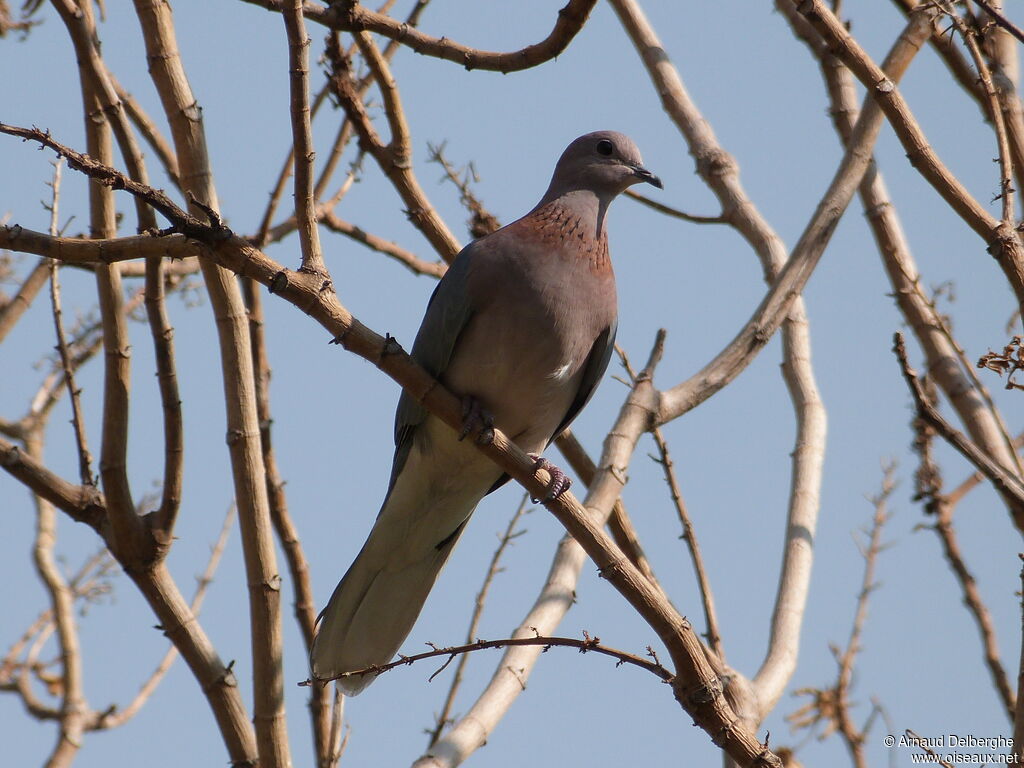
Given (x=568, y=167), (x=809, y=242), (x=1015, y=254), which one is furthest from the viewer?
Answer: (x=568, y=167)

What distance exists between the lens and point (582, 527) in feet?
10.6

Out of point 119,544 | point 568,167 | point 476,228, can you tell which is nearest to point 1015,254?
point 568,167

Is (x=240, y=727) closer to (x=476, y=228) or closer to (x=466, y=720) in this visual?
(x=466, y=720)

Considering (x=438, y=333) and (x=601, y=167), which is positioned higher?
(x=601, y=167)

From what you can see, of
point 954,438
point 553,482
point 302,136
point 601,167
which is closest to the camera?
point 954,438

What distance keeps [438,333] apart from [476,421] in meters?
0.68

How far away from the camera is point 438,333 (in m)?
4.29

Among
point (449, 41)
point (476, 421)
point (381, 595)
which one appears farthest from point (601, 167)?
point (381, 595)

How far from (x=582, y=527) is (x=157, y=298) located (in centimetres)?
175

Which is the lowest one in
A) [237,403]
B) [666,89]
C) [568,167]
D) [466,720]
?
[466,720]

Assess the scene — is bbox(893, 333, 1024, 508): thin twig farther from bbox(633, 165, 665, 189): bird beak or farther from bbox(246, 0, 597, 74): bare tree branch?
bbox(633, 165, 665, 189): bird beak

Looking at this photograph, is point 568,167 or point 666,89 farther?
point 666,89

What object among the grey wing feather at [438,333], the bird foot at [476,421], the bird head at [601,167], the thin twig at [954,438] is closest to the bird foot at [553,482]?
the bird foot at [476,421]

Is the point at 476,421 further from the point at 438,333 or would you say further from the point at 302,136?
the point at 302,136
